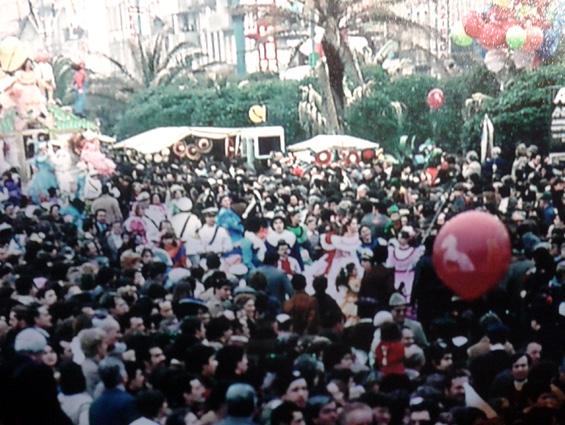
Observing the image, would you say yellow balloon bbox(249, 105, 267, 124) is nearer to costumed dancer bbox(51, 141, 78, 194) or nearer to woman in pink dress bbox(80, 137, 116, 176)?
Answer: woman in pink dress bbox(80, 137, 116, 176)

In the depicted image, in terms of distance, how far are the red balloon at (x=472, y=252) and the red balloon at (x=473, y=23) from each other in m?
0.63

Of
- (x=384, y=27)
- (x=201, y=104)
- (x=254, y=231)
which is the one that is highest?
(x=384, y=27)

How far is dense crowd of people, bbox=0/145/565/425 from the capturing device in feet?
8.70

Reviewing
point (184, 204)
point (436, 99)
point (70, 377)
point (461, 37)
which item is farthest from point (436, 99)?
point (70, 377)

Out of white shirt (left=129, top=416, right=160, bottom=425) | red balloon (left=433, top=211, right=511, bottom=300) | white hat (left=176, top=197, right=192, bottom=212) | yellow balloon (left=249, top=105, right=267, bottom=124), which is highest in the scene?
yellow balloon (left=249, top=105, right=267, bottom=124)

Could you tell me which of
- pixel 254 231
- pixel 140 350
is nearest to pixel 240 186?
pixel 254 231

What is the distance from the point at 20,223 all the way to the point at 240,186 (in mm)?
803

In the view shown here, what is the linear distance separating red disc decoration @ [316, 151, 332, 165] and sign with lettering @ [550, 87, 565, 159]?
0.79m

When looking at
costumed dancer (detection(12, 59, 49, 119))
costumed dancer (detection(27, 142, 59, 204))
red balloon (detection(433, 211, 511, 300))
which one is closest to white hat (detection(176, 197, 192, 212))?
costumed dancer (detection(27, 142, 59, 204))

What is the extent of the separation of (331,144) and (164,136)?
0.59m

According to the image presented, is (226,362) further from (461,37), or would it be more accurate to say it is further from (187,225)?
(461,37)

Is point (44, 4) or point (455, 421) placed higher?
point (44, 4)

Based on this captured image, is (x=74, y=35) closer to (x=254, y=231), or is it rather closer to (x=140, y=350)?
(x=254, y=231)

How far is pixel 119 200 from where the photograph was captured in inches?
105
